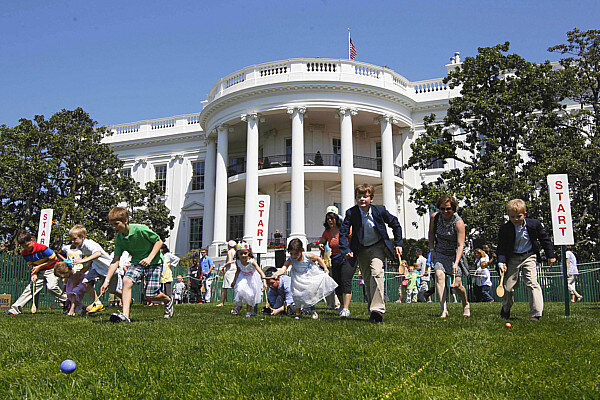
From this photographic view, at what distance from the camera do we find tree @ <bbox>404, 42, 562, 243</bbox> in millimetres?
21969

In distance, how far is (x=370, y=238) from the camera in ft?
25.2

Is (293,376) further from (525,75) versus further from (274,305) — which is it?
(525,75)

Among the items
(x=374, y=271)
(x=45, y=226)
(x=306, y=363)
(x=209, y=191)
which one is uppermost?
(x=209, y=191)

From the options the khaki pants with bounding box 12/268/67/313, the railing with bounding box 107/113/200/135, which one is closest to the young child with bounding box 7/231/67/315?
the khaki pants with bounding box 12/268/67/313

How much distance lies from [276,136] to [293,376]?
3162cm

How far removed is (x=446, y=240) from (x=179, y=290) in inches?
550

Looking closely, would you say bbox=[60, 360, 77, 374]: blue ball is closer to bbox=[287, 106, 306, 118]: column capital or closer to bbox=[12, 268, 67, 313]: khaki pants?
bbox=[12, 268, 67, 313]: khaki pants

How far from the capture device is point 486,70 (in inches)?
945

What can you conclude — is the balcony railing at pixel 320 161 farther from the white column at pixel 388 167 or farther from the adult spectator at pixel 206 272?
the adult spectator at pixel 206 272

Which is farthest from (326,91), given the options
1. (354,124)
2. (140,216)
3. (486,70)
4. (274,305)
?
(274,305)

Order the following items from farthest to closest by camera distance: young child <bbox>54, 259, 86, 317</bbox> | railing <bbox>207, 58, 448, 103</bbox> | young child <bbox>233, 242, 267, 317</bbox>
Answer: railing <bbox>207, 58, 448, 103</bbox>
young child <bbox>54, 259, 86, 317</bbox>
young child <bbox>233, 242, 267, 317</bbox>

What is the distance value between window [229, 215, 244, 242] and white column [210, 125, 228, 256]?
410 cm

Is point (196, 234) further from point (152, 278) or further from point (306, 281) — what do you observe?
point (152, 278)

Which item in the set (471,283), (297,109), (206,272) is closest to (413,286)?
(471,283)
